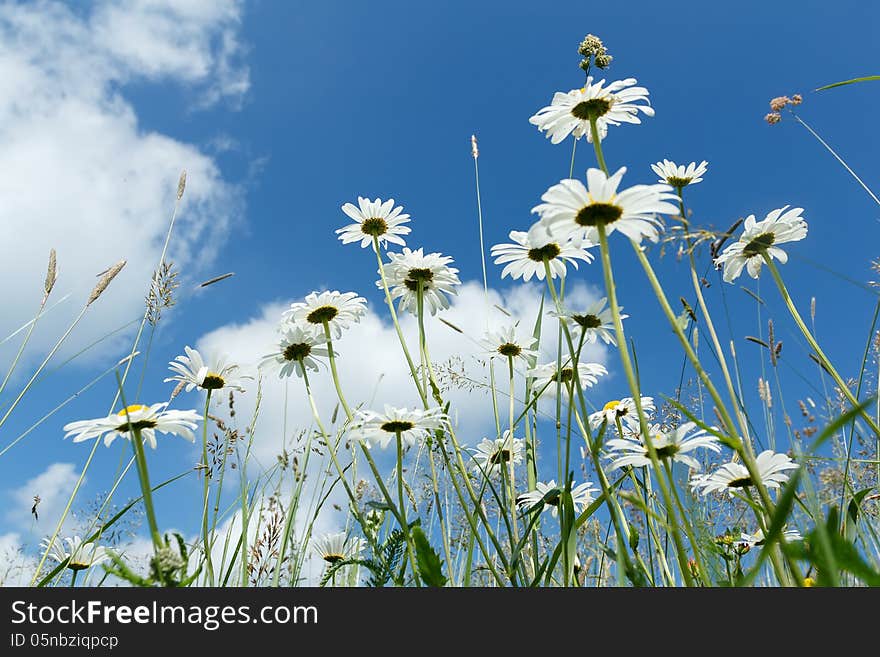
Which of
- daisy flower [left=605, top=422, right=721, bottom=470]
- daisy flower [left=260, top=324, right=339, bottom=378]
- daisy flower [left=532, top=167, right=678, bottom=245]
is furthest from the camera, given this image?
daisy flower [left=260, top=324, right=339, bottom=378]

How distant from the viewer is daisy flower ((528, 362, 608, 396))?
5.30 feet

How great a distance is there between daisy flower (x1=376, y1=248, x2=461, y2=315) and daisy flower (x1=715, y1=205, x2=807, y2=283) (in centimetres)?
73

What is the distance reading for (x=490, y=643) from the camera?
2.46 feet

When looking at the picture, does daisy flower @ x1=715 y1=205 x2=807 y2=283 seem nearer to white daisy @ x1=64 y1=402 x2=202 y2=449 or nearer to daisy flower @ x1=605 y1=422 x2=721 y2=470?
daisy flower @ x1=605 y1=422 x2=721 y2=470

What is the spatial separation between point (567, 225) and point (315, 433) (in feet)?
4.21

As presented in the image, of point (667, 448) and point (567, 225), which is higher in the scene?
point (567, 225)

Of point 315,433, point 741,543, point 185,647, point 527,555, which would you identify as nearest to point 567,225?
point 185,647

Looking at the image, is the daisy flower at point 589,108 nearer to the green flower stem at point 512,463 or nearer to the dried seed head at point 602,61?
the dried seed head at point 602,61

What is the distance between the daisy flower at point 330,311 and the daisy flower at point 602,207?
83 centimetres

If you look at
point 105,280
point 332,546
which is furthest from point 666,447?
point 105,280

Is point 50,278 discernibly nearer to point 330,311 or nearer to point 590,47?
point 330,311

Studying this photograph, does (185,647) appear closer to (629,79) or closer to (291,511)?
(291,511)

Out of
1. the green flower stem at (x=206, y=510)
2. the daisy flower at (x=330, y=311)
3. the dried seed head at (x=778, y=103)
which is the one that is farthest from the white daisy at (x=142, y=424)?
the dried seed head at (x=778, y=103)

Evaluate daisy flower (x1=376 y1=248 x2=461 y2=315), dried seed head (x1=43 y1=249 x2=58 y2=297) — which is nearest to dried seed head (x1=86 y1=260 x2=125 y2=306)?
dried seed head (x1=43 y1=249 x2=58 y2=297)
